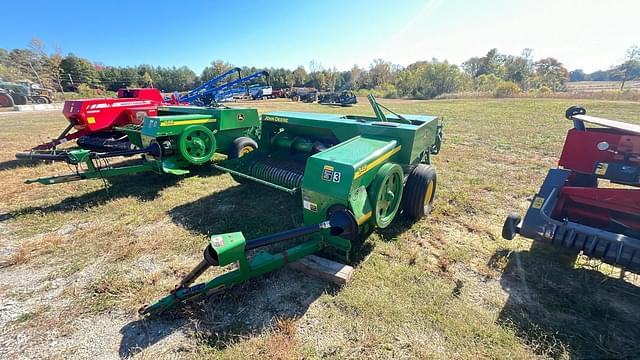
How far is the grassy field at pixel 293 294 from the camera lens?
2098 mm

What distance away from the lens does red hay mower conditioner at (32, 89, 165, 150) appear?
6.46 meters

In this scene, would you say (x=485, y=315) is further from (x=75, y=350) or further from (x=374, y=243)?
(x=75, y=350)

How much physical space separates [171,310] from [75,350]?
65 cm

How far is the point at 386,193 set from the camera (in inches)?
118

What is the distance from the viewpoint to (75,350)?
2.08 m

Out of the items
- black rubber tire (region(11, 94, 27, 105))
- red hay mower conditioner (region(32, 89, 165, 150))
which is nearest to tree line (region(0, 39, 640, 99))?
black rubber tire (region(11, 94, 27, 105))

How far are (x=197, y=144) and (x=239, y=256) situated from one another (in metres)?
3.71

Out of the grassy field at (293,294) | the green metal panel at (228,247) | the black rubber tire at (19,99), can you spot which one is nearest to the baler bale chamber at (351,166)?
the grassy field at (293,294)

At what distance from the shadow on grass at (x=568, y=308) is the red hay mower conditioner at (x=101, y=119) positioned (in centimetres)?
758

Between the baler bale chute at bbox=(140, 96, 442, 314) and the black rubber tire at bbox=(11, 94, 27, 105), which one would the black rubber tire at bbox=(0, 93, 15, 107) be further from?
the baler bale chute at bbox=(140, 96, 442, 314)

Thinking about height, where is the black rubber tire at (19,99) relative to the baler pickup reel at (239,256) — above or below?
above

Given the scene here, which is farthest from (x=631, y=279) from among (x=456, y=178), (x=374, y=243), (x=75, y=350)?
(x=75, y=350)

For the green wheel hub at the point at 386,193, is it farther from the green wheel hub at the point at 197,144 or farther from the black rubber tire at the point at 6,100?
the black rubber tire at the point at 6,100

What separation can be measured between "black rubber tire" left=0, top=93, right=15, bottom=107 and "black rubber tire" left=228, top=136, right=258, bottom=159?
96.5 feet
